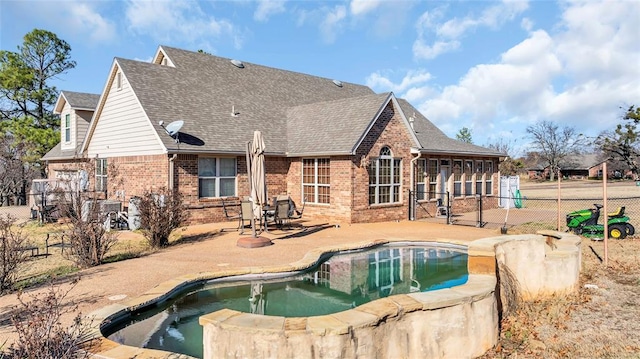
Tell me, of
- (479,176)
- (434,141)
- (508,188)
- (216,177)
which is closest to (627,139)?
(508,188)

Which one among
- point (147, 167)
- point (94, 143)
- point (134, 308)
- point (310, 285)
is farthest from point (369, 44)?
point (134, 308)

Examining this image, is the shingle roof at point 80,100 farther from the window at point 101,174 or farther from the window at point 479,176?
the window at point 479,176

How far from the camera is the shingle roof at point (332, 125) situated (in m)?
16.2

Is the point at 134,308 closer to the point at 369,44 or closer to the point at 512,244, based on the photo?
the point at 512,244

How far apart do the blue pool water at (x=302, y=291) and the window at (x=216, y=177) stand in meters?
7.55

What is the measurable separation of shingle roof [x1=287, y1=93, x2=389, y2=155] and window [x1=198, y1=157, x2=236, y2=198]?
293 cm

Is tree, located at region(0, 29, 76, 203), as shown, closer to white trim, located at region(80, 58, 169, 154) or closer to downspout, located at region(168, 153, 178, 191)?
white trim, located at region(80, 58, 169, 154)

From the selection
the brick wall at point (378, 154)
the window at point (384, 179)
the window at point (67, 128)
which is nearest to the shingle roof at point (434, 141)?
the brick wall at point (378, 154)

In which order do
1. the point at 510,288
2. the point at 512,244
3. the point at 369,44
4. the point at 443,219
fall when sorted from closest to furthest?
1. the point at 510,288
2. the point at 512,244
3. the point at 443,219
4. the point at 369,44

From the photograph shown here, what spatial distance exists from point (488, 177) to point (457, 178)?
313 cm

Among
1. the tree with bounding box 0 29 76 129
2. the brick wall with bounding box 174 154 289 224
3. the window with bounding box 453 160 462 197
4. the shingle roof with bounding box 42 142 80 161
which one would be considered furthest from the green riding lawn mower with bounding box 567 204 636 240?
the tree with bounding box 0 29 76 129

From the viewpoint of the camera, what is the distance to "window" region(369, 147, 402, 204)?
1675 cm

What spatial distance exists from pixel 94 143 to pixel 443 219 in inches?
675

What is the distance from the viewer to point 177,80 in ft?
62.2
